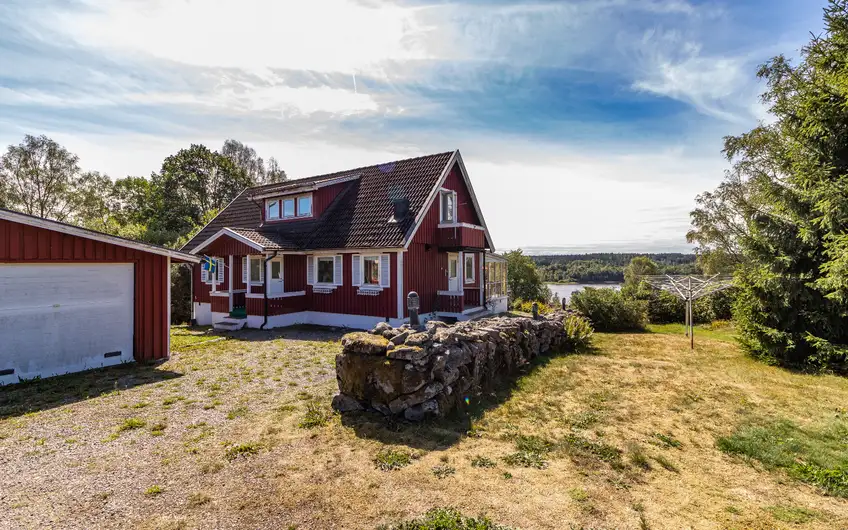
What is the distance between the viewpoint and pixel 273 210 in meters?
19.3

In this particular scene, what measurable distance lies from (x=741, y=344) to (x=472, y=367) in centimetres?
948

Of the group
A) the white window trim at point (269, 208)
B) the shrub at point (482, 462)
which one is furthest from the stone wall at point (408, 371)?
the white window trim at point (269, 208)

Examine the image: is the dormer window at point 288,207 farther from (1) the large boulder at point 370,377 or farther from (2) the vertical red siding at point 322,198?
(1) the large boulder at point 370,377

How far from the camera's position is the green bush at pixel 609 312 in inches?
648

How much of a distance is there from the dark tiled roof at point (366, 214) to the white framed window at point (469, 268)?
4.76 meters

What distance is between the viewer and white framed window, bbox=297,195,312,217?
1806cm

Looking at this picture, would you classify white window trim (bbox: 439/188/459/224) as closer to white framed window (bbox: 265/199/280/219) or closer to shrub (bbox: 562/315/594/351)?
shrub (bbox: 562/315/594/351)

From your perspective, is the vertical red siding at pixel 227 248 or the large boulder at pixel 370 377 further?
the vertical red siding at pixel 227 248

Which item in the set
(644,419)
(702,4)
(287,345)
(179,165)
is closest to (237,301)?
(287,345)

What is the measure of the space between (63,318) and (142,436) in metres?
5.38

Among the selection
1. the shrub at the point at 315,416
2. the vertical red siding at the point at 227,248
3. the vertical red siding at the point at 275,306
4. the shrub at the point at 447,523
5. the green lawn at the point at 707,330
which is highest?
the vertical red siding at the point at 227,248

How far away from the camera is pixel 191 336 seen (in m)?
14.8

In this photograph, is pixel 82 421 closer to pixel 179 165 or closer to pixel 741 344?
pixel 741 344

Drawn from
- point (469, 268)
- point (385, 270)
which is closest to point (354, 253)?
point (385, 270)
